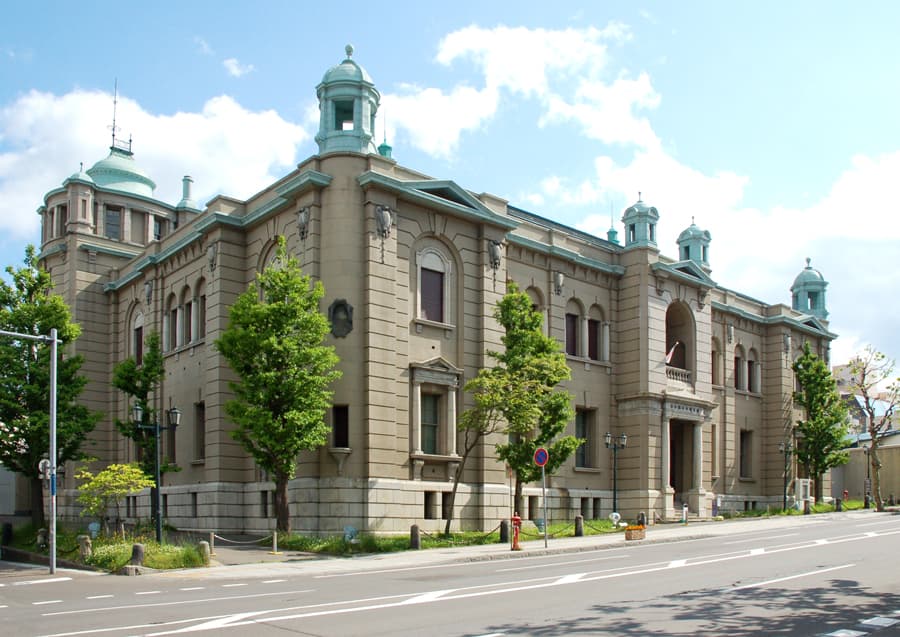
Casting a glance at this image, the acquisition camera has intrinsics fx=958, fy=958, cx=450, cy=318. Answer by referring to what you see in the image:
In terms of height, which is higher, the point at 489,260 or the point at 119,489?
the point at 489,260

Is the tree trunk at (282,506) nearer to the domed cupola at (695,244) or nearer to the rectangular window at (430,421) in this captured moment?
the rectangular window at (430,421)

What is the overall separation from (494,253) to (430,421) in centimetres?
742

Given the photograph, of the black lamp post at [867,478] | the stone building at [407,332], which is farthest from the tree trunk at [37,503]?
the black lamp post at [867,478]

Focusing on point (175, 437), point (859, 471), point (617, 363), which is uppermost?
point (617, 363)

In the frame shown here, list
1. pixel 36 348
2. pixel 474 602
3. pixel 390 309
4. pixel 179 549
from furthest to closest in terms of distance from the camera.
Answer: pixel 36 348
pixel 390 309
pixel 179 549
pixel 474 602

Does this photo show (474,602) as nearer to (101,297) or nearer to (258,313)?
(258,313)

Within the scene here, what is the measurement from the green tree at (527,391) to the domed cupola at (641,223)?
12.9 meters

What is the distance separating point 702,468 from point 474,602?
1398 inches

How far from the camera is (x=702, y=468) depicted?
49406 mm

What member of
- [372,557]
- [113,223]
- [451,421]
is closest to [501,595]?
[372,557]

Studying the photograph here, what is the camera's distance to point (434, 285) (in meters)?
37.2

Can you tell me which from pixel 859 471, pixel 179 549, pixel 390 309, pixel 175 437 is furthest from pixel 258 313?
pixel 859 471

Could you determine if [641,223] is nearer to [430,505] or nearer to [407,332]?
[407,332]

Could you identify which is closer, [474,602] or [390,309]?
[474,602]
